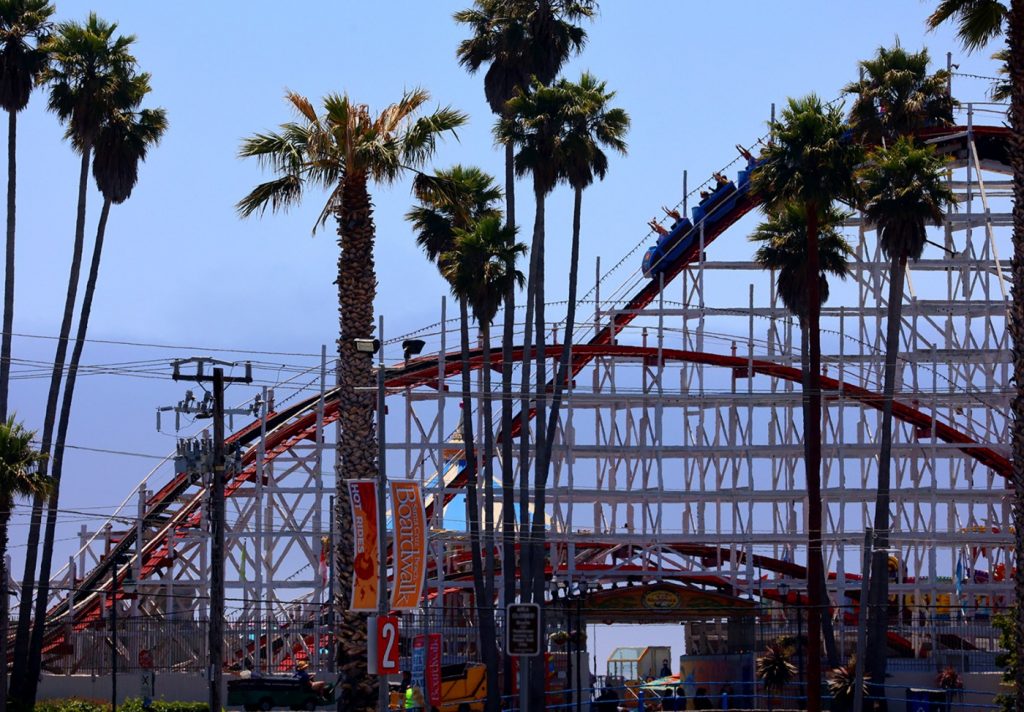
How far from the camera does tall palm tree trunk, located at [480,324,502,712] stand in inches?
1623

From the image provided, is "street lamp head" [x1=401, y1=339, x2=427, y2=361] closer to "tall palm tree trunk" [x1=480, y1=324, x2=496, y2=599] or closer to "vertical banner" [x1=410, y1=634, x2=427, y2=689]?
"vertical banner" [x1=410, y1=634, x2=427, y2=689]

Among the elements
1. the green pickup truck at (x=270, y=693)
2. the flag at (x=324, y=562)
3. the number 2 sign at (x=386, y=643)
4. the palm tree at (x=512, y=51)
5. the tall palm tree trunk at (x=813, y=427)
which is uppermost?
the palm tree at (x=512, y=51)

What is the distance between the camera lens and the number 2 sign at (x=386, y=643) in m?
25.8

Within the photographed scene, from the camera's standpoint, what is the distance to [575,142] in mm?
45906

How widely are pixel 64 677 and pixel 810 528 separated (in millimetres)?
18566

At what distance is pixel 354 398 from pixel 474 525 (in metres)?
21.3

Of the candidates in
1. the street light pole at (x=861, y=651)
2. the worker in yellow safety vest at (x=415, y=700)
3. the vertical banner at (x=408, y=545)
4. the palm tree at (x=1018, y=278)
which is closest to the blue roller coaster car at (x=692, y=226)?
the street light pole at (x=861, y=651)

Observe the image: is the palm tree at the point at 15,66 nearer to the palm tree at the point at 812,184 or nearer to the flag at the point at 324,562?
the flag at the point at 324,562

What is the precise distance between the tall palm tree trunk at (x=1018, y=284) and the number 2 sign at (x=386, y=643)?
9.25 meters

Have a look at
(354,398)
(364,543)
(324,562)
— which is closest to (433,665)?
(364,543)

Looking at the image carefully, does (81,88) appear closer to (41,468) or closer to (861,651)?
(41,468)

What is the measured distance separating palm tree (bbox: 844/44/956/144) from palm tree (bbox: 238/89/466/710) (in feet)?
69.1

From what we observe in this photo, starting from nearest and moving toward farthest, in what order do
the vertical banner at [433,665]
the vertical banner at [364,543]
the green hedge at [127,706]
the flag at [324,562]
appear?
the vertical banner at [364,543], the vertical banner at [433,665], the green hedge at [127,706], the flag at [324,562]

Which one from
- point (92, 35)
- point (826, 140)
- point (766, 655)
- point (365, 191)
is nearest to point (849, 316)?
point (826, 140)
